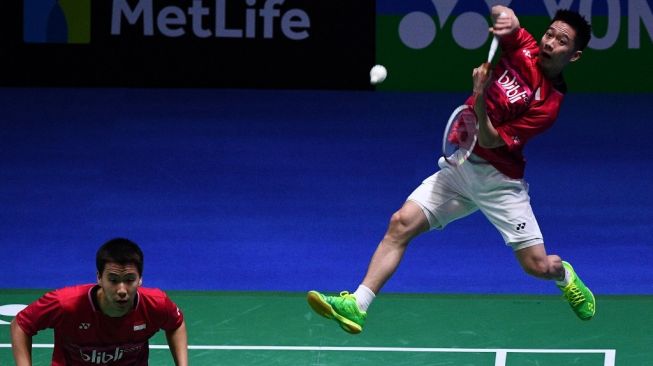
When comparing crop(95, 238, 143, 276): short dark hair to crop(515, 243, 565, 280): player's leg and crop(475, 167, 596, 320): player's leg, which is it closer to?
crop(475, 167, 596, 320): player's leg

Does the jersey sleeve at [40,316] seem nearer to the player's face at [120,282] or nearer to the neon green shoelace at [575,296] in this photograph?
the player's face at [120,282]

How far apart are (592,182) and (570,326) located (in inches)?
153

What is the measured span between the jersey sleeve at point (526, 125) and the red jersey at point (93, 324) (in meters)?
2.17

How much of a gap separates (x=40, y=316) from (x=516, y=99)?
2812 mm

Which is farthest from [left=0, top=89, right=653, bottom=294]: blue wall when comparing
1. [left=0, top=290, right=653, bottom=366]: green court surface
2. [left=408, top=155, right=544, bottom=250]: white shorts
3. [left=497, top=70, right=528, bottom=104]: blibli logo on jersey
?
[left=497, top=70, right=528, bottom=104]: blibli logo on jersey

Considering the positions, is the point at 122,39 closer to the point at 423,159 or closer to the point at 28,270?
the point at 423,159

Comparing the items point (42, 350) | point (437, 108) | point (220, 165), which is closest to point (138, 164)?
point (220, 165)

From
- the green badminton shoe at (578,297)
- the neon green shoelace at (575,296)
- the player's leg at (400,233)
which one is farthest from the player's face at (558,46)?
the neon green shoelace at (575,296)

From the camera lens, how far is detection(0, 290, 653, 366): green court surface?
845 cm

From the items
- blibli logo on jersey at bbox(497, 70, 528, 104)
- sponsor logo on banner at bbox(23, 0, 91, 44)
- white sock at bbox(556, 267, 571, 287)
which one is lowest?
white sock at bbox(556, 267, 571, 287)

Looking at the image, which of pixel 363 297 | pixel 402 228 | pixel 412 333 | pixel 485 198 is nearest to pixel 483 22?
pixel 412 333

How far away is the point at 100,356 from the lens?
664cm

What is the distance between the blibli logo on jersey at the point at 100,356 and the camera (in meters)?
6.62

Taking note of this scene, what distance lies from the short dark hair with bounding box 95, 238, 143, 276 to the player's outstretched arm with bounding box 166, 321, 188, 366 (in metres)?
0.49
